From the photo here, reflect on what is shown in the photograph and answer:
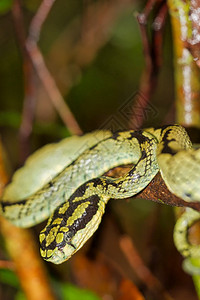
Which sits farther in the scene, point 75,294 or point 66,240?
point 75,294

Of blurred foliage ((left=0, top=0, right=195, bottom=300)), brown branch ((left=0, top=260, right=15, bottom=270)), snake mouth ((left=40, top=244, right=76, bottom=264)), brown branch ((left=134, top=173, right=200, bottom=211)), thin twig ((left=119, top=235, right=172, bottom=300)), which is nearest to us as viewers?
brown branch ((left=134, top=173, right=200, bottom=211))

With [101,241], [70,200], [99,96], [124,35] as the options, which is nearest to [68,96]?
[99,96]

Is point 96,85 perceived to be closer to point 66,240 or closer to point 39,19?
point 39,19

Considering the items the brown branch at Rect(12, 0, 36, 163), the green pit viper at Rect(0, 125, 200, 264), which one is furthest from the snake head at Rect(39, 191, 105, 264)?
the brown branch at Rect(12, 0, 36, 163)

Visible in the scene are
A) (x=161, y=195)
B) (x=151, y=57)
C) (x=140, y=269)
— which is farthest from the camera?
(x=140, y=269)

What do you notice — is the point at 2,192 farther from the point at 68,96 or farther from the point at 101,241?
the point at 68,96

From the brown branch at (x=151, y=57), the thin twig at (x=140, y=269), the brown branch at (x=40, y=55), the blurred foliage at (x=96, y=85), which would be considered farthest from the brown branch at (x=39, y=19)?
the thin twig at (x=140, y=269)

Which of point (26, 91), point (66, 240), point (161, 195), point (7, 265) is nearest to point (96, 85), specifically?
point (26, 91)

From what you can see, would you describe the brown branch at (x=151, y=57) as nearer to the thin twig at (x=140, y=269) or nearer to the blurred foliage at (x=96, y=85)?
the thin twig at (x=140, y=269)

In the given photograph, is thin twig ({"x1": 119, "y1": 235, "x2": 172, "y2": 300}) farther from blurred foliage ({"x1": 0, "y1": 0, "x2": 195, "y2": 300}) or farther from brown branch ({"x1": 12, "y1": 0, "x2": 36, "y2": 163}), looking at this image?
brown branch ({"x1": 12, "y1": 0, "x2": 36, "y2": 163})
